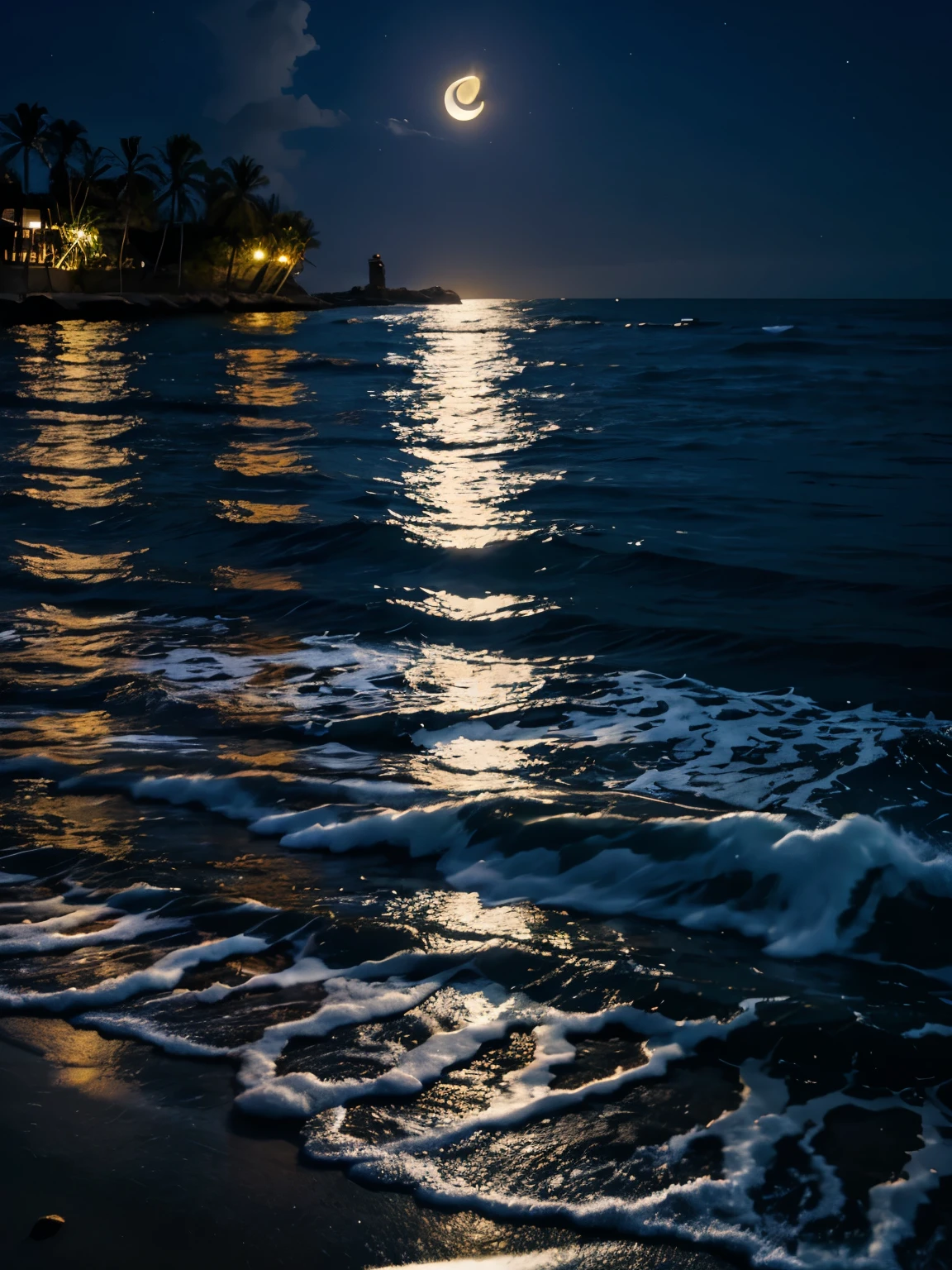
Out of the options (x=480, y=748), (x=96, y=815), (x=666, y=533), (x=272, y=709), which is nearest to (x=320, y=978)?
(x=96, y=815)

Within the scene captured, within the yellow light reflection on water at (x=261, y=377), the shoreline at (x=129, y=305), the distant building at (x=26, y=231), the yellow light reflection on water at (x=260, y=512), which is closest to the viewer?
the yellow light reflection on water at (x=260, y=512)

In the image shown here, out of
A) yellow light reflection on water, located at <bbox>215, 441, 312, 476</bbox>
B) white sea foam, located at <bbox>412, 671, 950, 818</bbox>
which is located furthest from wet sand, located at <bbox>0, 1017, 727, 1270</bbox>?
yellow light reflection on water, located at <bbox>215, 441, 312, 476</bbox>

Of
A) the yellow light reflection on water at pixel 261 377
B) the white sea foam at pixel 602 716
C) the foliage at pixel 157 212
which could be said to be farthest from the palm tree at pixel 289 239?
the white sea foam at pixel 602 716

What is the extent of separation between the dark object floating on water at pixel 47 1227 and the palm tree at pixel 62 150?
3180 inches

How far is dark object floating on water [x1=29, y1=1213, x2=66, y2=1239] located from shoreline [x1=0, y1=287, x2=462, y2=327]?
61.2 m

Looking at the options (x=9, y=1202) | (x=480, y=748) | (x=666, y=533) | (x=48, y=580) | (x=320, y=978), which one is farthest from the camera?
(x=666, y=533)

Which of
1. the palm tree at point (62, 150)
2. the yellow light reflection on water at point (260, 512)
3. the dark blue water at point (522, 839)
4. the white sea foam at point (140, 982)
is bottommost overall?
the white sea foam at point (140, 982)

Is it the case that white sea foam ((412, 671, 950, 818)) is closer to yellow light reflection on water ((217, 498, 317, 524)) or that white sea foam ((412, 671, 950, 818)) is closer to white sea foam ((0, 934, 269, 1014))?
white sea foam ((0, 934, 269, 1014))

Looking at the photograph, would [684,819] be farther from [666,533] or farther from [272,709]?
[666,533]

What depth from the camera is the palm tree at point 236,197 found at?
294 ft

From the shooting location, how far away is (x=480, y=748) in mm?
4938

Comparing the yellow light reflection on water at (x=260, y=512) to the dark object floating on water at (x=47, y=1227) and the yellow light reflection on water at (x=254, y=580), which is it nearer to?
the yellow light reflection on water at (x=254, y=580)

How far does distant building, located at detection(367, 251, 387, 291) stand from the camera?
166 meters

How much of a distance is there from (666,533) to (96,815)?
737cm
